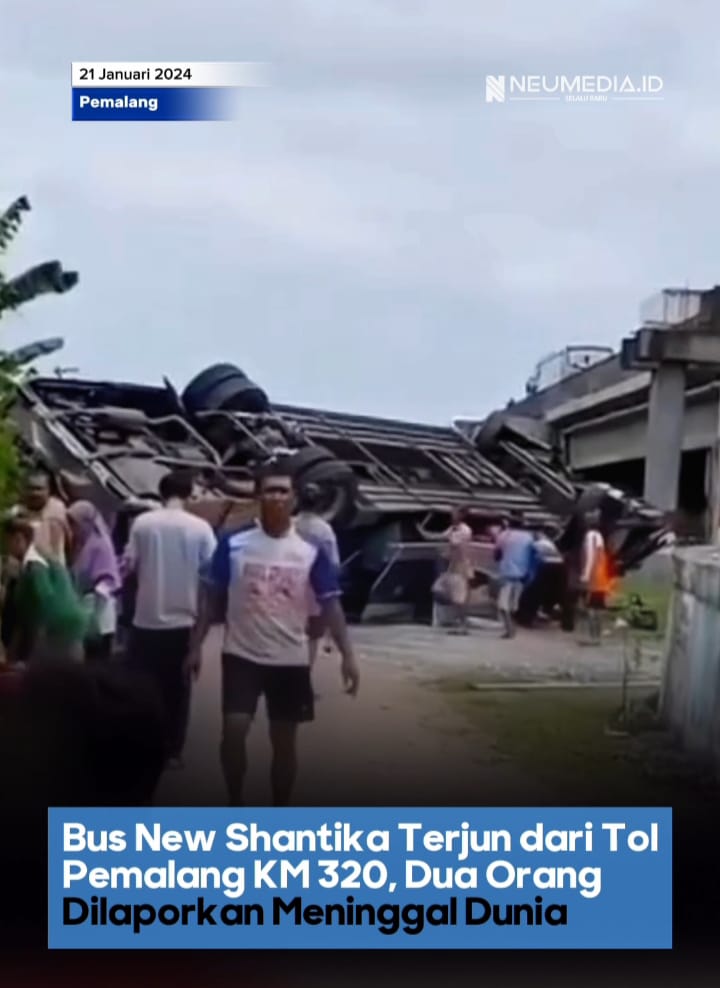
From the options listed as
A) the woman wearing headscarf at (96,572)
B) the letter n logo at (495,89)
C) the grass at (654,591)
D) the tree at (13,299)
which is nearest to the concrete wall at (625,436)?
the grass at (654,591)

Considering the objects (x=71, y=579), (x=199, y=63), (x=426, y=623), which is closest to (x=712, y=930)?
(x=426, y=623)

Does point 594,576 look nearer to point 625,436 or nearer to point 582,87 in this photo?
point 625,436

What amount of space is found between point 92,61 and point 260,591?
3.48ft

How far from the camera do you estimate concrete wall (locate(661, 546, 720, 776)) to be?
13.1 ft

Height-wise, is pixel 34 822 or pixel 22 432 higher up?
pixel 22 432

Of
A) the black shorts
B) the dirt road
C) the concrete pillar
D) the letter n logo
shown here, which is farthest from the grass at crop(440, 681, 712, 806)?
the letter n logo

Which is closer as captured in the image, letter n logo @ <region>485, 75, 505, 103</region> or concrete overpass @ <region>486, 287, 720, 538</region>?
letter n logo @ <region>485, 75, 505, 103</region>

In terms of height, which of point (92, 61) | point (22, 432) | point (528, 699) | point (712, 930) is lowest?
point (712, 930)

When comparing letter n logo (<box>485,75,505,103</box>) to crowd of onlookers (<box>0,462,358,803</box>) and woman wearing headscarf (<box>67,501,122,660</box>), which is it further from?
woman wearing headscarf (<box>67,501,122,660</box>)

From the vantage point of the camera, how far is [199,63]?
153 inches

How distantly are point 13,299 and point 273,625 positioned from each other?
82 cm

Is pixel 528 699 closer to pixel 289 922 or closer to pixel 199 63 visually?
pixel 289 922
